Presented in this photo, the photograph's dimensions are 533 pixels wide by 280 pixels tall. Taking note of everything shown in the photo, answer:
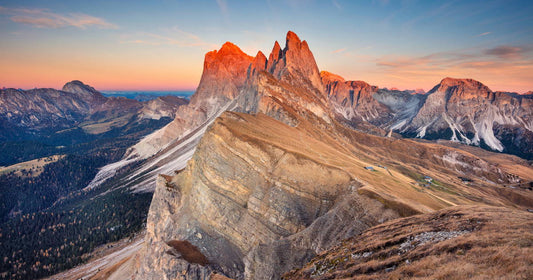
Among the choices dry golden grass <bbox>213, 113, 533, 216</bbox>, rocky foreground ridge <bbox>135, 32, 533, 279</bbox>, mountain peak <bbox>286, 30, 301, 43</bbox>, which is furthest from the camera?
mountain peak <bbox>286, 30, 301, 43</bbox>

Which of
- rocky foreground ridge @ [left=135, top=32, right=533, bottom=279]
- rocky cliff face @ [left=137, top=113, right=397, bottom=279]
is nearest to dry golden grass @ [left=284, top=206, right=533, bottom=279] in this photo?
rocky foreground ridge @ [left=135, top=32, right=533, bottom=279]

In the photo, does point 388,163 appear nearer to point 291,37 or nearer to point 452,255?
point 452,255

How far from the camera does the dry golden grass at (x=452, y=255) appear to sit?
1190 centimetres

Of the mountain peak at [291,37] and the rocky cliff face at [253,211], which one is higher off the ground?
the mountain peak at [291,37]

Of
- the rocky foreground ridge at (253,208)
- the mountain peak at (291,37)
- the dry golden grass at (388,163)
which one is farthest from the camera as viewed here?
the mountain peak at (291,37)

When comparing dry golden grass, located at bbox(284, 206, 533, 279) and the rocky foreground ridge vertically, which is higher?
dry golden grass, located at bbox(284, 206, 533, 279)

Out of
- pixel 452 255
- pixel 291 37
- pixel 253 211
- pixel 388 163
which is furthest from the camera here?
pixel 291 37

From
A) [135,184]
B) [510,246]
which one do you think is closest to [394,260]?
[510,246]

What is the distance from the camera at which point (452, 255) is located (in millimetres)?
14375

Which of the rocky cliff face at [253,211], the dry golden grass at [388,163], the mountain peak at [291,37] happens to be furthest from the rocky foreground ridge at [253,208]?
the mountain peak at [291,37]

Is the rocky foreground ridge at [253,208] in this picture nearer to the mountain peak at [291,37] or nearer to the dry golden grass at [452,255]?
the dry golden grass at [452,255]

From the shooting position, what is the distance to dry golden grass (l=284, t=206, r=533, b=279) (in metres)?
11.9

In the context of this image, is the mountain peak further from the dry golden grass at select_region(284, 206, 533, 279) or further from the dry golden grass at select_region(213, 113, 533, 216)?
the dry golden grass at select_region(284, 206, 533, 279)

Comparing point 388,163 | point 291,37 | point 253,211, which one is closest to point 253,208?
point 253,211
